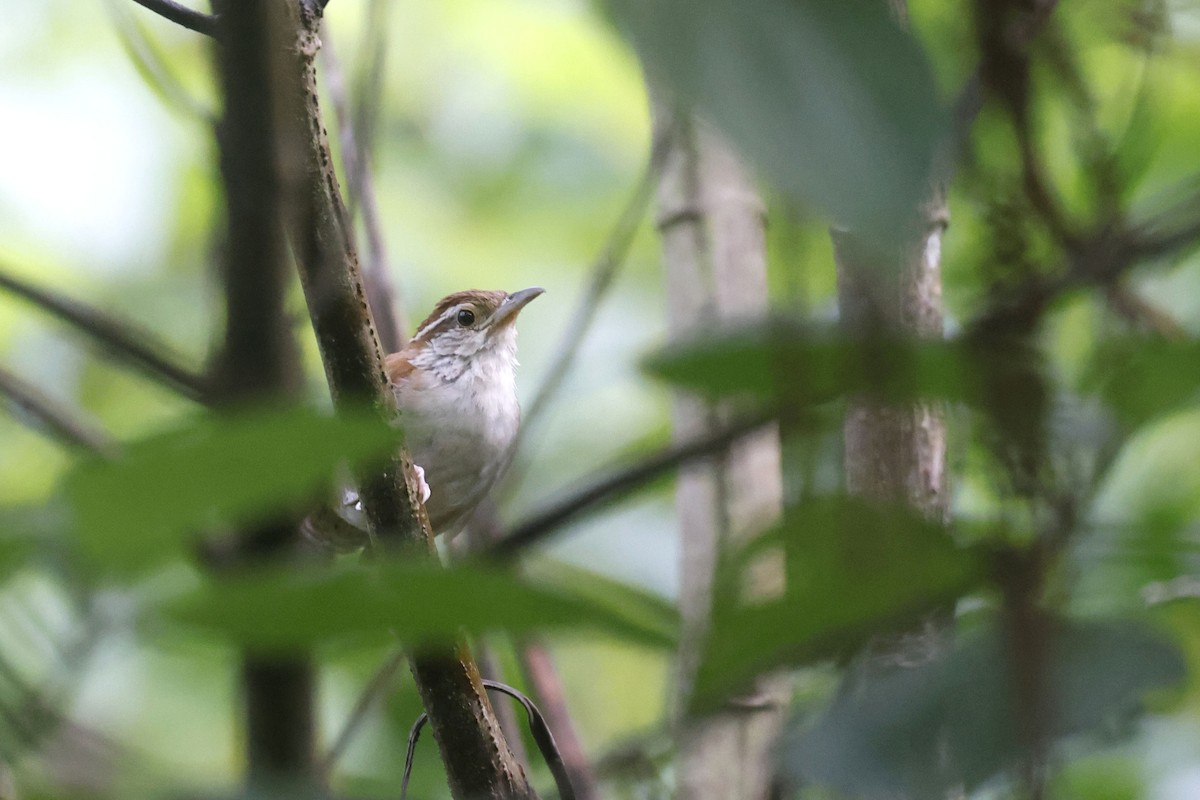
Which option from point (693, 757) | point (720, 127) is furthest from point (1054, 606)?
point (693, 757)

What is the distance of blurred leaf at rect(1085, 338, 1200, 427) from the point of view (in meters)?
0.96

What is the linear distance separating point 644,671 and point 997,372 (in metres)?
6.82

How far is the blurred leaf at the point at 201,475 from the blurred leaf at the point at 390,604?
54 mm

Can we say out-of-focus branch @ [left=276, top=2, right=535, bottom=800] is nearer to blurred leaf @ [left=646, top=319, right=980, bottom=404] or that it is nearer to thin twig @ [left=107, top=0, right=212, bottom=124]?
thin twig @ [left=107, top=0, right=212, bottom=124]

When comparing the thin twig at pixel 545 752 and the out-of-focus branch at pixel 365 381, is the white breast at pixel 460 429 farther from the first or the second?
the thin twig at pixel 545 752

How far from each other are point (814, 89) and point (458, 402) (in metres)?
4.31

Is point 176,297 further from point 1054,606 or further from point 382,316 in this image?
point 1054,606

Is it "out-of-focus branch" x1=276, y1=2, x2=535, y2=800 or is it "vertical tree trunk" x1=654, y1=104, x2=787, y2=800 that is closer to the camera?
"out-of-focus branch" x1=276, y1=2, x2=535, y2=800

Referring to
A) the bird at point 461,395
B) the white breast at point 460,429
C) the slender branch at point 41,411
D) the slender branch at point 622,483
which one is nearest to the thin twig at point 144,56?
the slender branch at point 41,411

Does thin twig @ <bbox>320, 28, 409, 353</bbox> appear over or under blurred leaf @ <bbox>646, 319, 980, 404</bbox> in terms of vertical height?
over

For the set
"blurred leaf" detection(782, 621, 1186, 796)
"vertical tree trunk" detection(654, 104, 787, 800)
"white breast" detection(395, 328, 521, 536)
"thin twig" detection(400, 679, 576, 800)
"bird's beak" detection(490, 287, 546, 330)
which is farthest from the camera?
"bird's beak" detection(490, 287, 546, 330)

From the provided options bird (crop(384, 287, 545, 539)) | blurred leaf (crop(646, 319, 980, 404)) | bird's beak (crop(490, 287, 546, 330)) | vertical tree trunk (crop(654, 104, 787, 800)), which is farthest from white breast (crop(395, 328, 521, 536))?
blurred leaf (crop(646, 319, 980, 404))

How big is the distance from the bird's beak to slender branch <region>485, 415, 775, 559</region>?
14.1 feet

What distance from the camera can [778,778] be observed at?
4.06 ft
